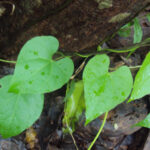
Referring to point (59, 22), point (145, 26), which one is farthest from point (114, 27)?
point (145, 26)

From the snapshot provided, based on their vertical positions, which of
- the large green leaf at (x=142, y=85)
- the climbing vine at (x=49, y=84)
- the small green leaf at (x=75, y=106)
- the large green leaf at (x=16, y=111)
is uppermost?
the large green leaf at (x=142, y=85)

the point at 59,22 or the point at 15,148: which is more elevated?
the point at 59,22

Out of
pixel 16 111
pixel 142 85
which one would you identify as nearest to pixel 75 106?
pixel 16 111

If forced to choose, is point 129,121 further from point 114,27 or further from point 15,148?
point 15,148

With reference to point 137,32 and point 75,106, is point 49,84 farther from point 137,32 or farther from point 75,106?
point 137,32

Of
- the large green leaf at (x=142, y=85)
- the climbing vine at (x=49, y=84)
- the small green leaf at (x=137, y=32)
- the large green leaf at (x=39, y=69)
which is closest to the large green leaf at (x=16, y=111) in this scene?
the climbing vine at (x=49, y=84)

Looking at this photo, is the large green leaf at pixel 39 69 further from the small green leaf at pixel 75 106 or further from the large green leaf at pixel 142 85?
the small green leaf at pixel 75 106
